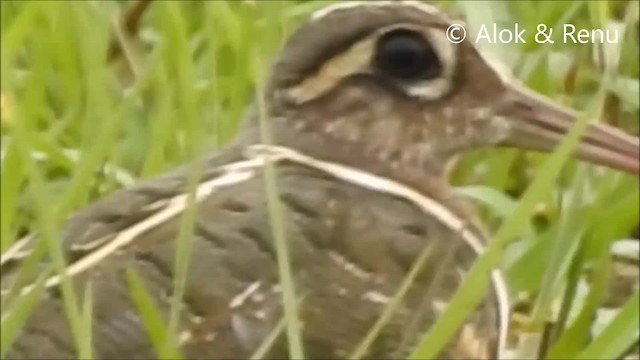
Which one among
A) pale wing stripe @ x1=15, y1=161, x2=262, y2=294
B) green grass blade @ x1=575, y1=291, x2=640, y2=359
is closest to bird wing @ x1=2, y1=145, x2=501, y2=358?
pale wing stripe @ x1=15, y1=161, x2=262, y2=294

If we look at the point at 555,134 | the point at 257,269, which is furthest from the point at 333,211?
the point at 555,134

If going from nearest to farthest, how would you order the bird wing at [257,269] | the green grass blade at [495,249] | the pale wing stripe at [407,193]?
1. the green grass blade at [495,249]
2. the bird wing at [257,269]
3. the pale wing stripe at [407,193]

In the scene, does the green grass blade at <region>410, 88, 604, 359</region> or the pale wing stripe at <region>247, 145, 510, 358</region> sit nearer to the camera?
the green grass blade at <region>410, 88, 604, 359</region>

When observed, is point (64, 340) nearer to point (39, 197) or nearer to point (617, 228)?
point (39, 197)

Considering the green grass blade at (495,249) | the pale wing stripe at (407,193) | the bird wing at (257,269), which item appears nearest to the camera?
the green grass blade at (495,249)

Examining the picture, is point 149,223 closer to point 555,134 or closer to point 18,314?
point 18,314

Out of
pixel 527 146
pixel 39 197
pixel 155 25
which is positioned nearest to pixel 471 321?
pixel 527 146

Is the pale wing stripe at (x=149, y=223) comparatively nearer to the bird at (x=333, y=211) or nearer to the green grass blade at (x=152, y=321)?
the bird at (x=333, y=211)

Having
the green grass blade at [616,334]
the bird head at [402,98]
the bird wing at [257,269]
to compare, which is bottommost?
the green grass blade at [616,334]

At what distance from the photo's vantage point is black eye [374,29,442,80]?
1.71 metres

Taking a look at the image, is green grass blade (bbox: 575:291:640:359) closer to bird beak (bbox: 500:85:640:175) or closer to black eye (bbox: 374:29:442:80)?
bird beak (bbox: 500:85:640:175)

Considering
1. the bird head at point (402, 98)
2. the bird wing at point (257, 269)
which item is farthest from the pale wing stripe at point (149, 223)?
the bird head at point (402, 98)

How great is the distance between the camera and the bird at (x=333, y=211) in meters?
1.53

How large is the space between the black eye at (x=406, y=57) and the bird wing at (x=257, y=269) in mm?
108
